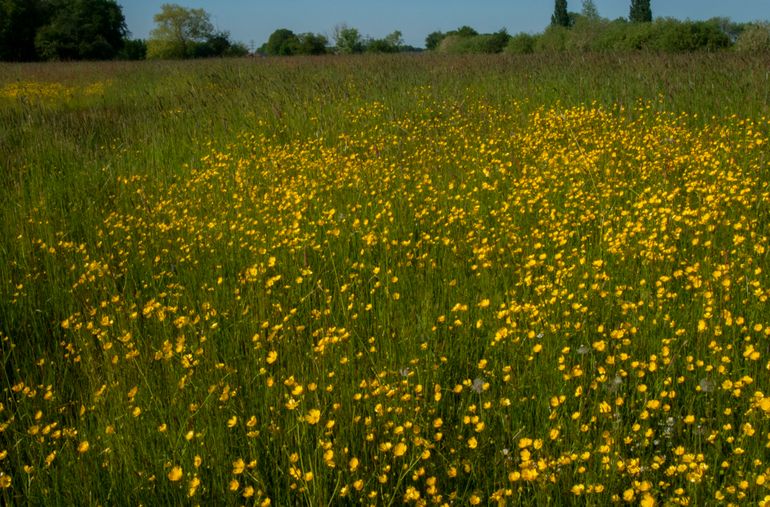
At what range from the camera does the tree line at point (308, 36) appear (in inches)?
612

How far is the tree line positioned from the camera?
15.6 metres

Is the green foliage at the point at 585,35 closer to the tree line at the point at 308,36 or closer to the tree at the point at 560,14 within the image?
the tree line at the point at 308,36

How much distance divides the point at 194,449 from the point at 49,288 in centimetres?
208

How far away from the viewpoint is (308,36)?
3634 centimetres

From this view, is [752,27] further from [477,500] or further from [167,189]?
[477,500]

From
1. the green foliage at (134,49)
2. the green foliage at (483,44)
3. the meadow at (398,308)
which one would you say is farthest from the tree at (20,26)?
the meadow at (398,308)

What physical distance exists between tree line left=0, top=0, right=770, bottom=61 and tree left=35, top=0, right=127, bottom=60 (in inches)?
2.1

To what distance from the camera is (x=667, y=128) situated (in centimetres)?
559

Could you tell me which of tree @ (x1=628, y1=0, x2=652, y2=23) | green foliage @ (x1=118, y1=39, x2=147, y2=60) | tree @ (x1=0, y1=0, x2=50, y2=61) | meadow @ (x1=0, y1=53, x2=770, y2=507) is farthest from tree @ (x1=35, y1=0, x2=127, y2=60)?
tree @ (x1=628, y1=0, x2=652, y2=23)

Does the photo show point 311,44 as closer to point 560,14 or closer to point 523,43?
point 523,43

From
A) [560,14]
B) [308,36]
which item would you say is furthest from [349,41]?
[560,14]

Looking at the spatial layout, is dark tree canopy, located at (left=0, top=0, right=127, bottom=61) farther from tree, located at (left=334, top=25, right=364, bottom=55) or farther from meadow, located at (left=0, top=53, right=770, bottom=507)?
meadow, located at (left=0, top=53, right=770, bottom=507)

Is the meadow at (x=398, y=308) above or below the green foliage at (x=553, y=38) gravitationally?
below

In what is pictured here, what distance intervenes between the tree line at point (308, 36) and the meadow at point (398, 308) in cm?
775
